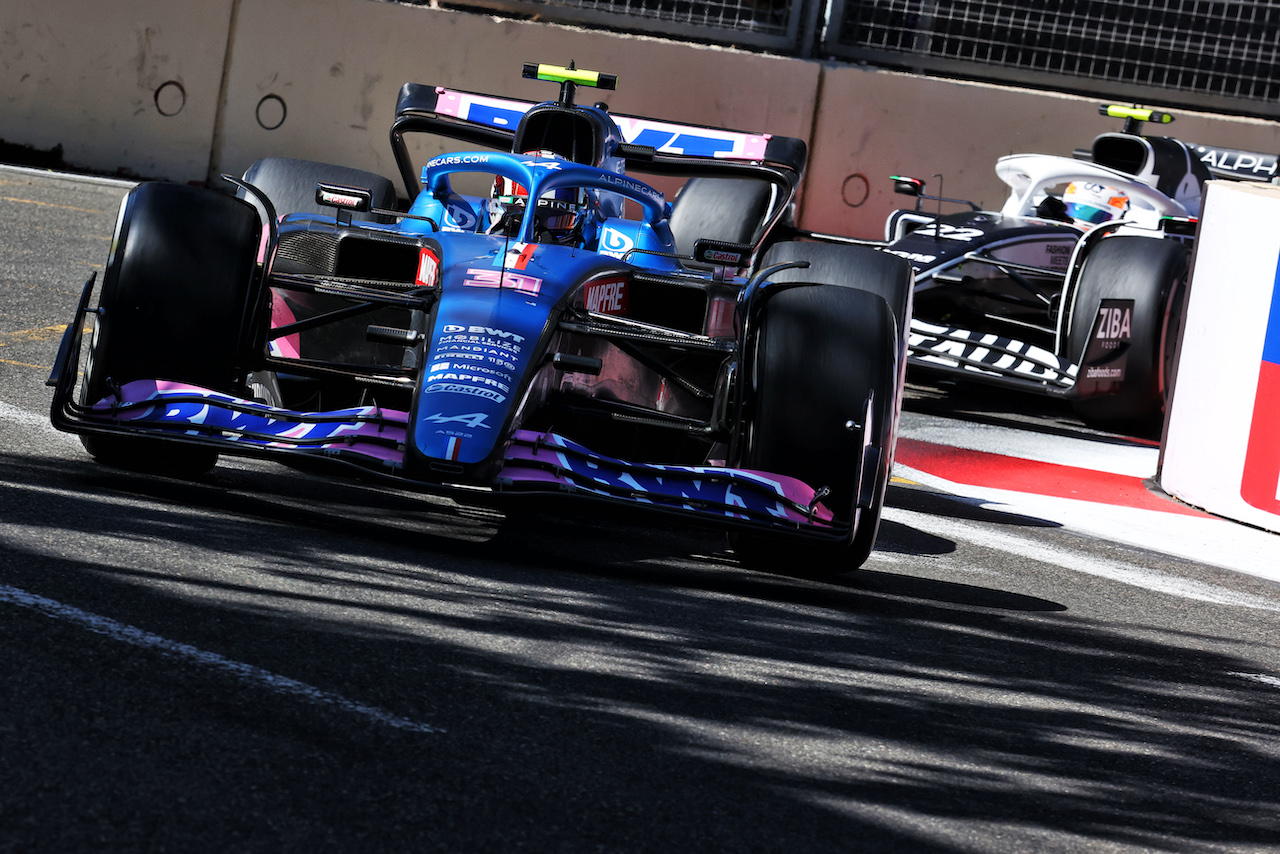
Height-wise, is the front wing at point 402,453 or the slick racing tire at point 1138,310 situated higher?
the slick racing tire at point 1138,310

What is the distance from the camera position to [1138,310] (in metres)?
9.77

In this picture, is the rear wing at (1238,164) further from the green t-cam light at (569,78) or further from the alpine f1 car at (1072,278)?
the green t-cam light at (569,78)

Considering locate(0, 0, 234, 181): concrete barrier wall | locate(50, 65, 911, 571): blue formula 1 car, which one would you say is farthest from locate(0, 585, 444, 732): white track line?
locate(0, 0, 234, 181): concrete barrier wall

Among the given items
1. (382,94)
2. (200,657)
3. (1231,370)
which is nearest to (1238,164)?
(1231,370)

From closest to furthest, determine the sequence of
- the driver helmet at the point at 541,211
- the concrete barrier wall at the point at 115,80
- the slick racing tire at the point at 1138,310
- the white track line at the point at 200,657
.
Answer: the white track line at the point at 200,657 → the driver helmet at the point at 541,211 → the slick racing tire at the point at 1138,310 → the concrete barrier wall at the point at 115,80

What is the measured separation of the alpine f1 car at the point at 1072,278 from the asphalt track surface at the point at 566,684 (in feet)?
11.0

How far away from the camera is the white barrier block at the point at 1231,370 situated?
307 inches

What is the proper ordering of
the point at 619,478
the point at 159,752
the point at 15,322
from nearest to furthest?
the point at 159,752 → the point at 619,478 → the point at 15,322

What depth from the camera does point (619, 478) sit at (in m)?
5.01

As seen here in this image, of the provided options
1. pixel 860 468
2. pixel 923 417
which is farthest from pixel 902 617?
pixel 923 417

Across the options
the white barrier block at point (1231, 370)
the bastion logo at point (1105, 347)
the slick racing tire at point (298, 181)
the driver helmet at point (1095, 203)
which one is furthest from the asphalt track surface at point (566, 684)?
the driver helmet at point (1095, 203)

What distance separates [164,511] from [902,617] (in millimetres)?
2309

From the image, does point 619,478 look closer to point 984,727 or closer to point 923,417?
point 984,727

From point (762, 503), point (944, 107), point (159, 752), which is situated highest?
point (944, 107)
